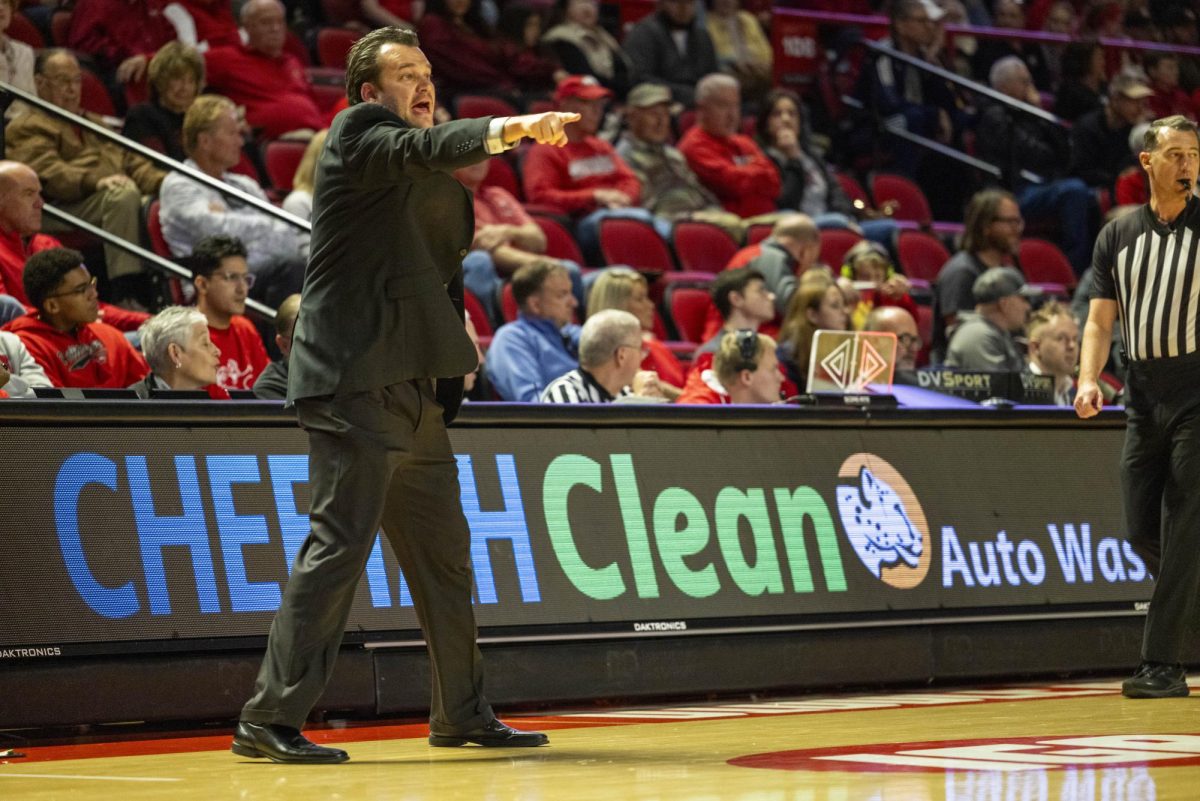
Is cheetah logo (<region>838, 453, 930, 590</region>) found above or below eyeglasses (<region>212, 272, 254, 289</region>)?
below

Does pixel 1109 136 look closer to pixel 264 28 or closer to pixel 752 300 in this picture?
pixel 752 300

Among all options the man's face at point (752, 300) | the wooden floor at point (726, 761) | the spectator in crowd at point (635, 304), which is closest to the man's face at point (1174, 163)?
the wooden floor at point (726, 761)

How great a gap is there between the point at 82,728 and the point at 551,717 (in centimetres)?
145

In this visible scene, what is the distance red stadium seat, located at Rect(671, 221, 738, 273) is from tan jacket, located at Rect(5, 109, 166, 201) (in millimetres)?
3428

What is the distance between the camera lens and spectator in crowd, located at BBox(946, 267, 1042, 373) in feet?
31.1

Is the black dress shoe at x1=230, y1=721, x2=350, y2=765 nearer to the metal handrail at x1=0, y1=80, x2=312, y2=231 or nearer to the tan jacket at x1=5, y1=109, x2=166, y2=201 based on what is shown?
the metal handrail at x1=0, y1=80, x2=312, y2=231

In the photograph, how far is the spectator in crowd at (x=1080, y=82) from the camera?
15.0 meters

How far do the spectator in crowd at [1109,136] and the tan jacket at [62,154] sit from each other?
26.1 ft

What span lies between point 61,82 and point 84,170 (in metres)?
0.47

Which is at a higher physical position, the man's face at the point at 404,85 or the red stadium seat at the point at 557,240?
the man's face at the point at 404,85

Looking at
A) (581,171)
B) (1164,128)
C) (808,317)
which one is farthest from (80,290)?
(581,171)

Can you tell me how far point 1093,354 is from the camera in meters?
6.25

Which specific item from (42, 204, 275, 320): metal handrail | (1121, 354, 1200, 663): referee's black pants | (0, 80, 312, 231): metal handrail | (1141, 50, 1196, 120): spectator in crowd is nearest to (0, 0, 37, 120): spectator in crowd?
(0, 80, 312, 231): metal handrail

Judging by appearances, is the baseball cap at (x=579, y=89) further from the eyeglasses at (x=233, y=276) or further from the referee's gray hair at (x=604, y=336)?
the eyeglasses at (x=233, y=276)
